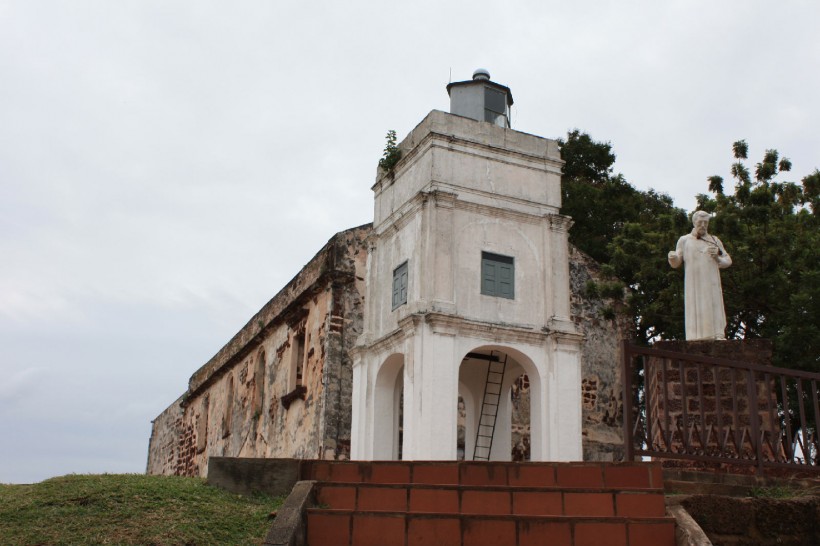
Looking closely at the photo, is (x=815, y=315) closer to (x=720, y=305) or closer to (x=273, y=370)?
(x=720, y=305)

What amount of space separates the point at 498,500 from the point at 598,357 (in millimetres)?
12211

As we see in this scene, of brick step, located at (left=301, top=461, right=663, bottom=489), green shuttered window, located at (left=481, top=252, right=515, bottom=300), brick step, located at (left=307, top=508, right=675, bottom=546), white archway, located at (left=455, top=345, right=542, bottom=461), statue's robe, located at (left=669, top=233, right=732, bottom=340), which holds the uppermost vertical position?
green shuttered window, located at (left=481, top=252, right=515, bottom=300)

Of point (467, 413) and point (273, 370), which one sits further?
point (273, 370)

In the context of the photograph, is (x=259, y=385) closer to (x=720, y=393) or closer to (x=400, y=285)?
(x=400, y=285)

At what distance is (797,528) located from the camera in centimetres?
685

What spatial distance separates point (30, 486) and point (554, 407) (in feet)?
23.0

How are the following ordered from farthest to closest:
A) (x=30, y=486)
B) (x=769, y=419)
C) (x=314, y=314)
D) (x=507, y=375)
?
(x=314, y=314) → (x=507, y=375) → (x=769, y=419) → (x=30, y=486)

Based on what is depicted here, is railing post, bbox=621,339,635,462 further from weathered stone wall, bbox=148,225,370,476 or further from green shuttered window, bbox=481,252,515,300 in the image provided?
weathered stone wall, bbox=148,225,370,476

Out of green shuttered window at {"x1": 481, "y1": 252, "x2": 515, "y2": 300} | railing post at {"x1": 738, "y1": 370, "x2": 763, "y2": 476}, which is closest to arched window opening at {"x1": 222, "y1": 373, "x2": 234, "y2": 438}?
green shuttered window at {"x1": 481, "y1": 252, "x2": 515, "y2": 300}

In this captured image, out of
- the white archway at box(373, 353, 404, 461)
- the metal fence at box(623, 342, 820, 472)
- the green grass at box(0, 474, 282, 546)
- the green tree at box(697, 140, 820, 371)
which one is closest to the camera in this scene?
the green grass at box(0, 474, 282, 546)

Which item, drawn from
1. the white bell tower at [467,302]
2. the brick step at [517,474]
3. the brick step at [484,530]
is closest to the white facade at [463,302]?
the white bell tower at [467,302]

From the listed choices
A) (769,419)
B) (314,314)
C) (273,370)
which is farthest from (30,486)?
(273,370)

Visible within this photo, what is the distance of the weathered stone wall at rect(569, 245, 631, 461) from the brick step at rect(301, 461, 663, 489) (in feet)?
35.7

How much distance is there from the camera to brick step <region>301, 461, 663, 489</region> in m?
6.62
